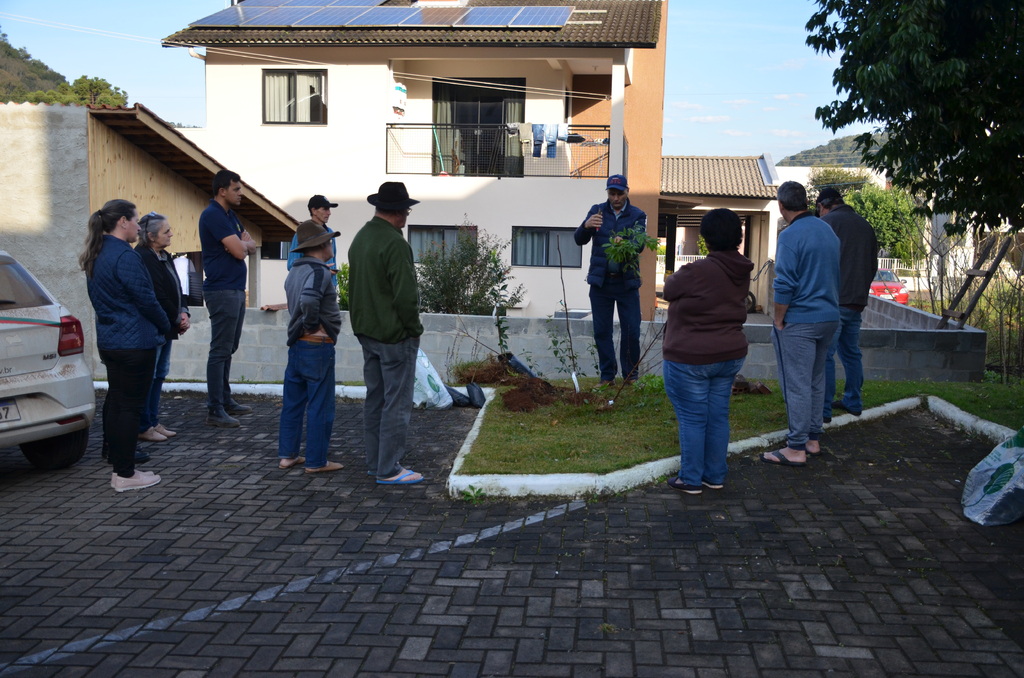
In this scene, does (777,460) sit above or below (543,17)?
below

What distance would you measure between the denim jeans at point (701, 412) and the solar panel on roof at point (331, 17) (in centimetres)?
1794

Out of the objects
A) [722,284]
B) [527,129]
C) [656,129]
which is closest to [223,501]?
[722,284]

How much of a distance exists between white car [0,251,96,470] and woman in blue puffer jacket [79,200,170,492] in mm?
479

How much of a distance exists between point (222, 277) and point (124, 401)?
6.78 feet

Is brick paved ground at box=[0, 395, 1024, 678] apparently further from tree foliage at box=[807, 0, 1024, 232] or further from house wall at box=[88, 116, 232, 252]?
house wall at box=[88, 116, 232, 252]

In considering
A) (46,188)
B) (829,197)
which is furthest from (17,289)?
(829,197)

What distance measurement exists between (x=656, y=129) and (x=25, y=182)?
1768 centimetres

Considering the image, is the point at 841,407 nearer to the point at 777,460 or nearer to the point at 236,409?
the point at 777,460

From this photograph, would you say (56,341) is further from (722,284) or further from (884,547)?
Result: (884,547)

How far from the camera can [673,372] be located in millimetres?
5977

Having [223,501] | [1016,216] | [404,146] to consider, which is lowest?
[223,501]

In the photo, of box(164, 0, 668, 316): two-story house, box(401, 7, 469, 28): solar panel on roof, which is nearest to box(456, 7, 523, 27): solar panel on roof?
box(164, 0, 668, 316): two-story house

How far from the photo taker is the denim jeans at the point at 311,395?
646 cm

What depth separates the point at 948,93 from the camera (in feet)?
22.9
